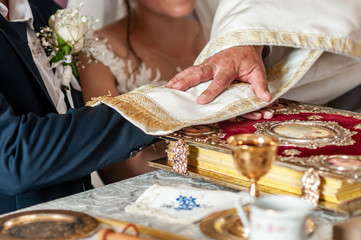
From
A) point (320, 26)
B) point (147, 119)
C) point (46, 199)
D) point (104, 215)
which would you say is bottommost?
point (46, 199)

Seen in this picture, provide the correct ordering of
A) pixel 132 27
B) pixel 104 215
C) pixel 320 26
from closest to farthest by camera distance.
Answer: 1. pixel 104 215
2. pixel 320 26
3. pixel 132 27

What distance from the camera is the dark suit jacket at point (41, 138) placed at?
52.8 inches

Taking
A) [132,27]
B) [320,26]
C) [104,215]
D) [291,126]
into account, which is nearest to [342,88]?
[320,26]

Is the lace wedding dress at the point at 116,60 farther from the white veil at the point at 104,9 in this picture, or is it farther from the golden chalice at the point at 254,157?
the golden chalice at the point at 254,157

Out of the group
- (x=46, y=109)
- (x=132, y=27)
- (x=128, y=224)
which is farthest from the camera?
(x=132, y=27)

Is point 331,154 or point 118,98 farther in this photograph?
point 118,98

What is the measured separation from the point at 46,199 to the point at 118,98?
309mm

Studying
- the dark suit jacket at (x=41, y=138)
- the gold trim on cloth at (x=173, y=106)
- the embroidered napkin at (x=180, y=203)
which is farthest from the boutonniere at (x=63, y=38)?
→ the embroidered napkin at (x=180, y=203)

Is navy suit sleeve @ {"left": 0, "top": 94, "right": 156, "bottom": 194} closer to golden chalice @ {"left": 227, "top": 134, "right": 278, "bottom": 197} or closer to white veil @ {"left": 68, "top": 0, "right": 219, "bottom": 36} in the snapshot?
golden chalice @ {"left": 227, "top": 134, "right": 278, "bottom": 197}

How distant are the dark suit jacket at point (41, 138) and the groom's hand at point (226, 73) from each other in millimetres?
204

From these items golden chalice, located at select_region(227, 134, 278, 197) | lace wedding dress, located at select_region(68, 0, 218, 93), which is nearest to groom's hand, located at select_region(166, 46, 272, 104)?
golden chalice, located at select_region(227, 134, 278, 197)

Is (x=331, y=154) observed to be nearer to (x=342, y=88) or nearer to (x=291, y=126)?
(x=291, y=126)

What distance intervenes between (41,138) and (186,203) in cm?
38

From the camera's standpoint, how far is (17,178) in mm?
1347
